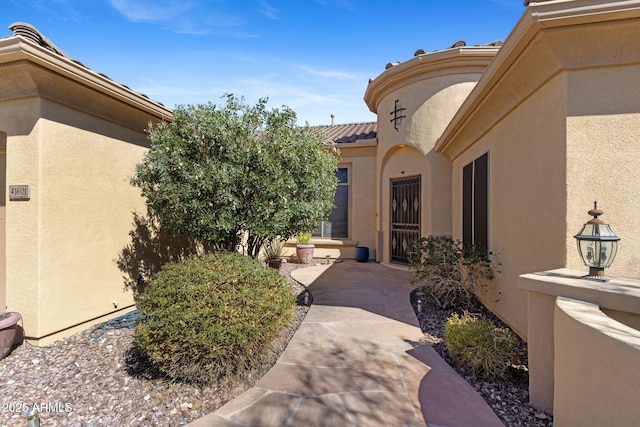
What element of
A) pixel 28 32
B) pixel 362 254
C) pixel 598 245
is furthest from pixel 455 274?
pixel 28 32

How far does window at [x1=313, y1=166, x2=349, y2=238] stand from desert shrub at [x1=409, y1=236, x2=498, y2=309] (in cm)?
611

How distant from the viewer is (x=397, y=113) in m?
9.64

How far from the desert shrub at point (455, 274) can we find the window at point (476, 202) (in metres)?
0.39

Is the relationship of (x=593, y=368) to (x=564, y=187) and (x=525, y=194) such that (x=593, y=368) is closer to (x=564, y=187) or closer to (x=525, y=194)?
(x=564, y=187)

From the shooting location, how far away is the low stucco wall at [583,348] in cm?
176

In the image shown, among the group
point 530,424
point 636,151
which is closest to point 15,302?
point 530,424

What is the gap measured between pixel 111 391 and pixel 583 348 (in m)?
4.46

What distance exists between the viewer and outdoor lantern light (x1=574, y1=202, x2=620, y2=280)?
2.69m

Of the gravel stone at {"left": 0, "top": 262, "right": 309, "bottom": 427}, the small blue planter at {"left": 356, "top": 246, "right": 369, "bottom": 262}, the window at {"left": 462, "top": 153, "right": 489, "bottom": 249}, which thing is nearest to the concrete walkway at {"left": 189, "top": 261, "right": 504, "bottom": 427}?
the gravel stone at {"left": 0, "top": 262, "right": 309, "bottom": 427}

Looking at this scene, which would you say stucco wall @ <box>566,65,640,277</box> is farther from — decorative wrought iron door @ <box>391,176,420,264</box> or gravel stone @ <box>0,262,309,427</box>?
decorative wrought iron door @ <box>391,176,420,264</box>

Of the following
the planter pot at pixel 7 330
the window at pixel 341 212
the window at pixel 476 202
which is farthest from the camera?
the window at pixel 341 212

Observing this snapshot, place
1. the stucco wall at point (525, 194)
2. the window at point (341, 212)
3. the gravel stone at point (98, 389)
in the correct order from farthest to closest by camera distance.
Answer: the window at point (341, 212)
the stucco wall at point (525, 194)
the gravel stone at point (98, 389)

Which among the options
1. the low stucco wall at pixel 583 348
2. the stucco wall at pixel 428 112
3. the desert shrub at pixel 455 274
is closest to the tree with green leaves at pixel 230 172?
the desert shrub at pixel 455 274

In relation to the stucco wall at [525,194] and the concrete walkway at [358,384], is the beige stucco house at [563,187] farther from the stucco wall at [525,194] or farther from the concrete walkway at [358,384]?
the concrete walkway at [358,384]
